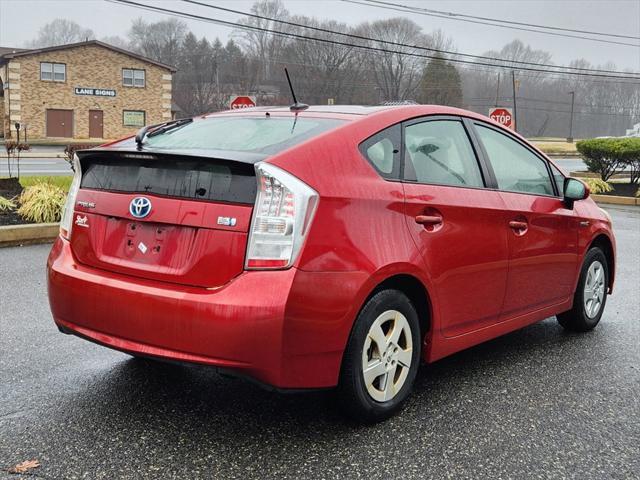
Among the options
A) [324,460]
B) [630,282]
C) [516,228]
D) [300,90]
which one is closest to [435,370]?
[516,228]

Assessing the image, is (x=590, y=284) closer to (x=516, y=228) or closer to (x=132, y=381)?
(x=516, y=228)

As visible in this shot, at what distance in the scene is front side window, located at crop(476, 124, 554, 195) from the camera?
164 inches

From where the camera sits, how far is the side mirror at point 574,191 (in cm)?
462

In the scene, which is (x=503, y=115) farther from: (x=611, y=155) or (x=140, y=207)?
(x=140, y=207)

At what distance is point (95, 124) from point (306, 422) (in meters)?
51.4

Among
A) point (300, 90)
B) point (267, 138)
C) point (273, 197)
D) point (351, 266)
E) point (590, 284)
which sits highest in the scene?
point (300, 90)

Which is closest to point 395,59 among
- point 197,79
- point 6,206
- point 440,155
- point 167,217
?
point 197,79

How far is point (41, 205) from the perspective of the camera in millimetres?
9203

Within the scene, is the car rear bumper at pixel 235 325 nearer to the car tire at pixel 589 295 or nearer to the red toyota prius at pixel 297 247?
the red toyota prius at pixel 297 247

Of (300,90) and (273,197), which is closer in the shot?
(273,197)

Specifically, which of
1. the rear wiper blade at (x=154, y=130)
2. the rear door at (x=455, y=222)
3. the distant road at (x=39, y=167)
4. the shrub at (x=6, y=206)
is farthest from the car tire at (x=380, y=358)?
the distant road at (x=39, y=167)

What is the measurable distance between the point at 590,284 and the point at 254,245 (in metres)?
3.31

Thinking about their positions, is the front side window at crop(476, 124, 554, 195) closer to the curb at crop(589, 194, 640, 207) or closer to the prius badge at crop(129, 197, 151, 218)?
the prius badge at crop(129, 197, 151, 218)

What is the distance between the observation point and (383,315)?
315 cm
